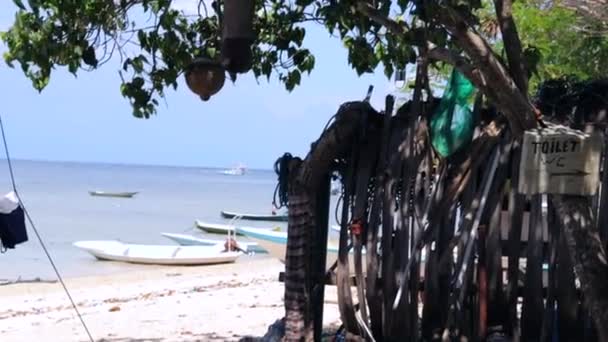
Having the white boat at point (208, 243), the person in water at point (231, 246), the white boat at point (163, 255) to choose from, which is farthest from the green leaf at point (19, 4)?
the person in water at point (231, 246)

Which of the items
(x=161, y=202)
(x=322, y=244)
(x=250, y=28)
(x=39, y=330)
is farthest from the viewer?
(x=161, y=202)

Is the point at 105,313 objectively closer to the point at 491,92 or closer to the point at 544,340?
the point at 544,340

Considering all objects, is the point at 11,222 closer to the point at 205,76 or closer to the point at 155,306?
the point at 155,306

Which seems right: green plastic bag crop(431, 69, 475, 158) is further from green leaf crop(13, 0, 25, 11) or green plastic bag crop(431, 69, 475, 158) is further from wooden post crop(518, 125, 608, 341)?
green leaf crop(13, 0, 25, 11)

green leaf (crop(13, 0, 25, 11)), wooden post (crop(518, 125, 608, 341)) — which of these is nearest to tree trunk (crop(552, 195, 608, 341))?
wooden post (crop(518, 125, 608, 341))

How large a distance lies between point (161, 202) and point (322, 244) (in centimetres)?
5994

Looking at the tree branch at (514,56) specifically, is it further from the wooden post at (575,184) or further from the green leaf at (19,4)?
the green leaf at (19,4)

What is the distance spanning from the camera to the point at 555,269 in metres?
6.10

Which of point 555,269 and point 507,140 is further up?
point 507,140

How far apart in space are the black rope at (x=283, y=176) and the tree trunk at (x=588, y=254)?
2.87 m

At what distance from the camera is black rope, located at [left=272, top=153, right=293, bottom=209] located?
7016 millimetres

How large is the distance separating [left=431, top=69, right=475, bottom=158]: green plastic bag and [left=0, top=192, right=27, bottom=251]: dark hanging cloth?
479cm

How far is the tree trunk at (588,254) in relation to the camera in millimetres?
4375

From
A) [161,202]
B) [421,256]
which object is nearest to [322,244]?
[421,256]
